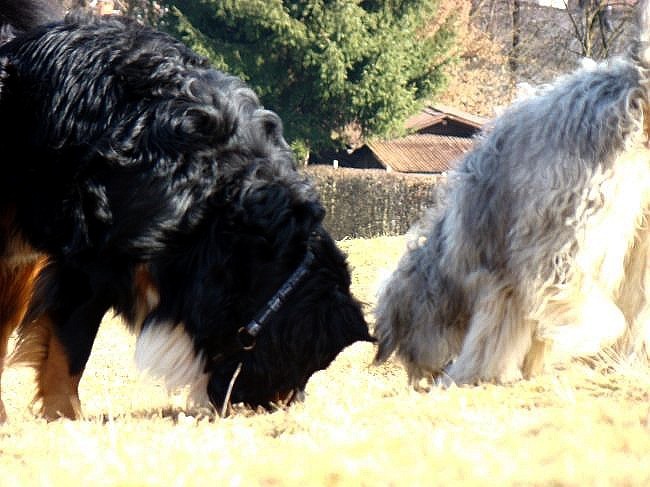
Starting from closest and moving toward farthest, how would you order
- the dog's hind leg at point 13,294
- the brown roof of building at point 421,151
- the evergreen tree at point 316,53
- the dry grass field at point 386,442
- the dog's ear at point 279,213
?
1. the dry grass field at point 386,442
2. the dog's ear at point 279,213
3. the dog's hind leg at point 13,294
4. the evergreen tree at point 316,53
5. the brown roof of building at point 421,151

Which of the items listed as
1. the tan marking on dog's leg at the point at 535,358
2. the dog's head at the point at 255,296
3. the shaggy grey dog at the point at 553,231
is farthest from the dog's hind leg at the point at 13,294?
the tan marking on dog's leg at the point at 535,358

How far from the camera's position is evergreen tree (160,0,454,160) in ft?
99.3

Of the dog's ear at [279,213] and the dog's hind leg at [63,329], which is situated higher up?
the dog's ear at [279,213]

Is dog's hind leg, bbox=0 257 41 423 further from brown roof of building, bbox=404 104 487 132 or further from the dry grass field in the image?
brown roof of building, bbox=404 104 487 132

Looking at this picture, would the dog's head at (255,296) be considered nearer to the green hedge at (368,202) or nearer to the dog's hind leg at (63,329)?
the dog's hind leg at (63,329)

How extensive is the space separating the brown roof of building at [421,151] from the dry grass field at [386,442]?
4092 centimetres

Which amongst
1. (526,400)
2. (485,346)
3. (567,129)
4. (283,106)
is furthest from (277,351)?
(283,106)

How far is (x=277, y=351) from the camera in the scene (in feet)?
15.9

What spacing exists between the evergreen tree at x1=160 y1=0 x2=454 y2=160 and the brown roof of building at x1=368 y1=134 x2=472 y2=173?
41.1ft

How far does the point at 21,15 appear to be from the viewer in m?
5.82

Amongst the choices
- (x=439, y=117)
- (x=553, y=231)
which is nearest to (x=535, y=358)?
(x=553, y=231)

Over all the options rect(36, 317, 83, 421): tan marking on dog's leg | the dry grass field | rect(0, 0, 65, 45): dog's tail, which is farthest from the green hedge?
the dry grass field

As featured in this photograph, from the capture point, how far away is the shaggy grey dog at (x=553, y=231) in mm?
4477

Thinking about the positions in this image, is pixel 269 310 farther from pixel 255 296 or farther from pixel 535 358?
pixel 535 358
